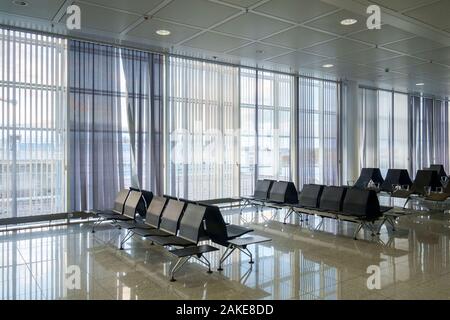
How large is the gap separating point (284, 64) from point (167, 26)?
159 inches

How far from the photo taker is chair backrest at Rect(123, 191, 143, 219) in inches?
253

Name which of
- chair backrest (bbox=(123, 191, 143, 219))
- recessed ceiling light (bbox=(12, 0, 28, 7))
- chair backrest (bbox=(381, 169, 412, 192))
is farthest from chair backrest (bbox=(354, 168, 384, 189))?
recessed ceiling light (bbox=(12, 0, 28, 7))

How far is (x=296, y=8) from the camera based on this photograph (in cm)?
589

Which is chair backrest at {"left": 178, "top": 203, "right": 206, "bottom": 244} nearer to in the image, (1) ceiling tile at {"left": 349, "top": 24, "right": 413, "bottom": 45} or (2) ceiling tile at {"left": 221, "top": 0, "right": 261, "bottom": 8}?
(2) ceiling tile at {"left": 221, "top": 0, "right": 261, "bottom": 8}

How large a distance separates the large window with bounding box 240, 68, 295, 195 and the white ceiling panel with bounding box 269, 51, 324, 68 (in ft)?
4.28

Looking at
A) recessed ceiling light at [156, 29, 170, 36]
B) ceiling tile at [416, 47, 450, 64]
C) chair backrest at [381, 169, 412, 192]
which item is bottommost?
chair backrest at [381, 169, 412, 192]

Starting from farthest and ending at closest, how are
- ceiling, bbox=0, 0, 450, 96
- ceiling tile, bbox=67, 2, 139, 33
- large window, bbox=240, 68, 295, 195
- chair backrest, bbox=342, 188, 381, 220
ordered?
large window, bbox=240, 68, 295, 195, chair backrest, bbox=342, 188, 381, 220, ceiling tile, bbox=67, 2, 139, 33, ceiling, bbox=0, 0, 450, 96

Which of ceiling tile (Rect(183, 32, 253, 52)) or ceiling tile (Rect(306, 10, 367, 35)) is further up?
ceiling tile (Rect(183, 32, 253, 52))

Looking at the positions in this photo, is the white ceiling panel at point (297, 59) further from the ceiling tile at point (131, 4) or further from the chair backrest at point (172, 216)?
the chair backrest at point (172, 216)

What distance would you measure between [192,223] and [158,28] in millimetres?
3946

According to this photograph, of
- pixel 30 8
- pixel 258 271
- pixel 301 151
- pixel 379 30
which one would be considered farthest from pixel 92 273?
pixel 301 151

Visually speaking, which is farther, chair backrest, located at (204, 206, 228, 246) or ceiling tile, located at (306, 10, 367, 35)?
ceiling tile, located at (306, 10, 367, 35)

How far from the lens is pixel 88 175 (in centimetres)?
791
